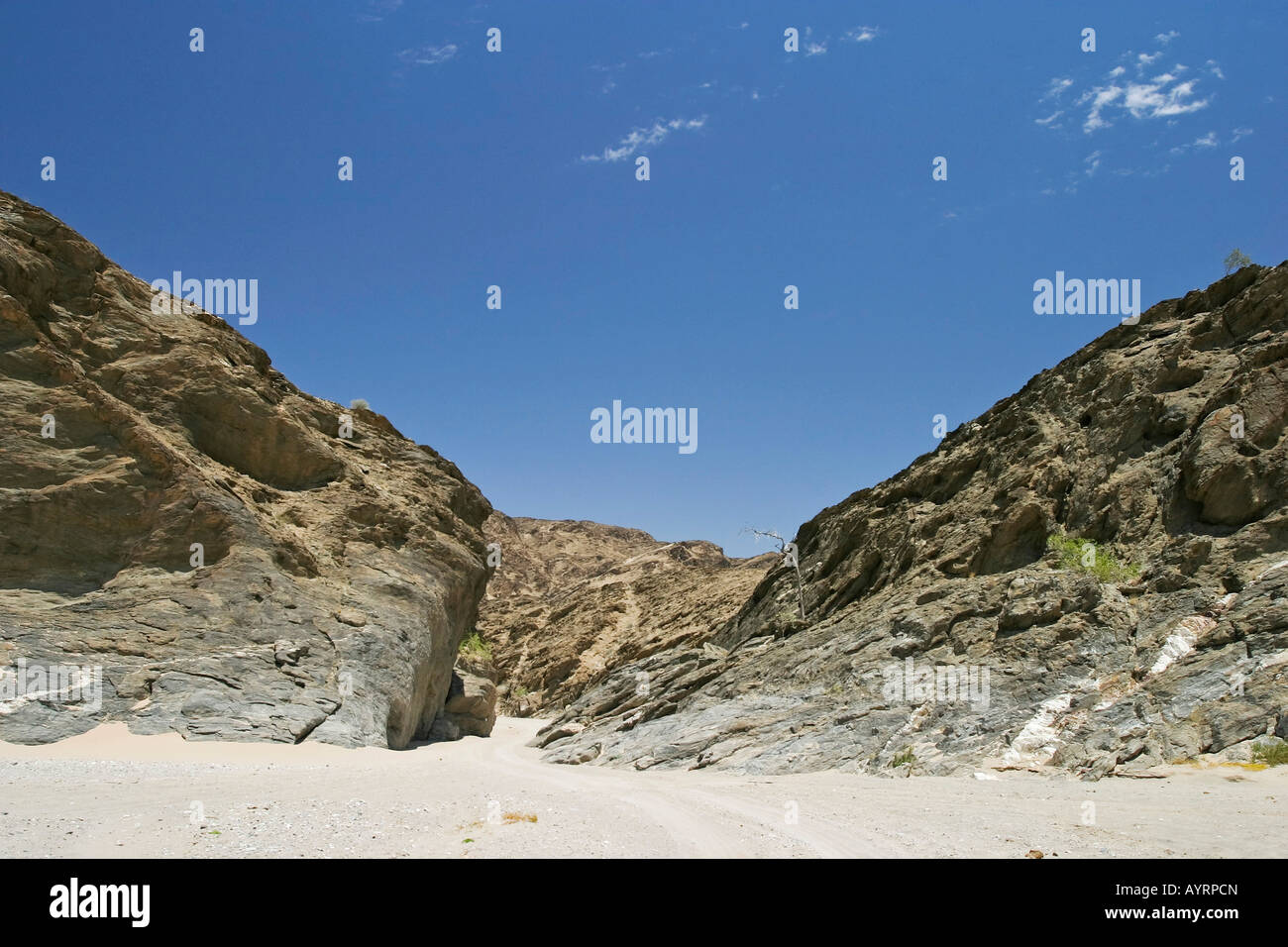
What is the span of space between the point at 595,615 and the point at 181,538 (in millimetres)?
44286

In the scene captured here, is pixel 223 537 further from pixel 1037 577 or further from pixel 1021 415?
pixel 1021 415

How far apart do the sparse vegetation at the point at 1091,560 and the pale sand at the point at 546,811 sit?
8116 millimetres

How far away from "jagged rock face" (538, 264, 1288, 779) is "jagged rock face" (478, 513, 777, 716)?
26.3ft

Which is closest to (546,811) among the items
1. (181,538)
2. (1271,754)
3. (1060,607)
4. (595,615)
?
(1271,754)

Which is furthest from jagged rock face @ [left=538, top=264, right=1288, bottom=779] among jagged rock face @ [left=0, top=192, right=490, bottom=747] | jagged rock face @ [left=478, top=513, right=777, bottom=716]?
jagged rock face @ [left=478, top=513, right=777, bottom=716]

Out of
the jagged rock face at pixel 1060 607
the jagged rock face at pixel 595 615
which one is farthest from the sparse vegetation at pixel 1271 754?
the jagged rock face at pixel 595 615

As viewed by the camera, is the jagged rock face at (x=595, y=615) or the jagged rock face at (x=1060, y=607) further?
the jagged rock face at (x=595, y=615)

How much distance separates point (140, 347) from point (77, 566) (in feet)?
21.7

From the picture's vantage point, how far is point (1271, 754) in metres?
10.9

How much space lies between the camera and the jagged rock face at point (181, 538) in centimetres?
1372

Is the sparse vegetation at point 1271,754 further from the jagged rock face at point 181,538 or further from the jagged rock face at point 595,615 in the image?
the jagged rock face at point 595,615

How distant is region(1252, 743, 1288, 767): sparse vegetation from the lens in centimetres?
1071
